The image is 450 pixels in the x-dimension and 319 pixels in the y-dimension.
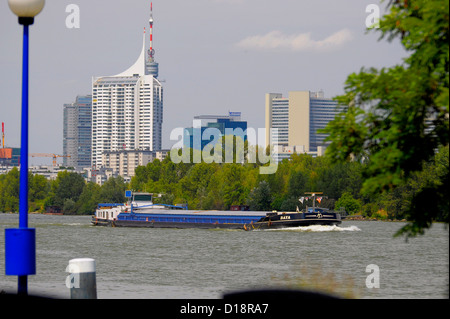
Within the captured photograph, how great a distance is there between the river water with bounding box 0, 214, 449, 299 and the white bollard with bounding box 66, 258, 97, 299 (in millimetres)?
9528

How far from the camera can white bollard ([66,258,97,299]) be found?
45.2 feet

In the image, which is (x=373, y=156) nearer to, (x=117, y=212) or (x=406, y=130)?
(x=406, y=130)

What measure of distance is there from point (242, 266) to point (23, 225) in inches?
1272

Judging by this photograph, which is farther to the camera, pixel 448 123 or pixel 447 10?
pixel 448 123

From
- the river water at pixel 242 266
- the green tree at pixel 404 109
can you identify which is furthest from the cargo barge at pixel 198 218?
the green tree at pixel 404 109

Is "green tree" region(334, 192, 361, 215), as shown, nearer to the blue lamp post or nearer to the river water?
the river water

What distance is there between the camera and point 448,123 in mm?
13812

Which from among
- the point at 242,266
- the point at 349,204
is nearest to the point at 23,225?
the point at 242,266

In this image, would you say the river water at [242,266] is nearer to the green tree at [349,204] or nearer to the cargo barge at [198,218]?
the cargo barge at [198,218]

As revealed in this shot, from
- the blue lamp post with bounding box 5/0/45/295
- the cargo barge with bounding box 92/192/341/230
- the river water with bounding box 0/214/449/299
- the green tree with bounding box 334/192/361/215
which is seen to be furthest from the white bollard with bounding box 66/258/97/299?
the green tree with bounding box 334/192/361/215

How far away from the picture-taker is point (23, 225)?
14945mm

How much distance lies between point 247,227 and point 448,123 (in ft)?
264

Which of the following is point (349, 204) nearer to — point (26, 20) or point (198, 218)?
point (198, 218)
